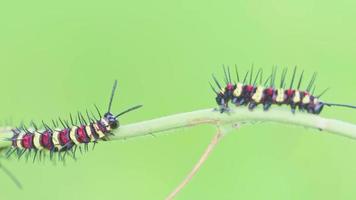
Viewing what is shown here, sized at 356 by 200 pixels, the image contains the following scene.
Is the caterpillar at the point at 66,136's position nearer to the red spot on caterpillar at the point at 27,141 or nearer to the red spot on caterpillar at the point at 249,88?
the red spot on caterpillar at the point at 27,141

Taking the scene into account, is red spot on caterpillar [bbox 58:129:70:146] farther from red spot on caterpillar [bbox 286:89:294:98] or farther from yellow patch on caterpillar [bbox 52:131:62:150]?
red spot on caterpillar [bbox 286:89:294:98]

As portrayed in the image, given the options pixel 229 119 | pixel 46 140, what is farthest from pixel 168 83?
pixel 229 119

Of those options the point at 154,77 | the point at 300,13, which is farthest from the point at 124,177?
the point at 300,13

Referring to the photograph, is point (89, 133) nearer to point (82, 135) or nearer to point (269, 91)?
point (82, 135)

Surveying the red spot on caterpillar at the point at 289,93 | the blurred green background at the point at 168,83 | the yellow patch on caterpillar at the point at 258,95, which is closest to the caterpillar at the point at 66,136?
the yellow patch on caterpillar at the point at 258,95

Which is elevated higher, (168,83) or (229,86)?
(229,86)

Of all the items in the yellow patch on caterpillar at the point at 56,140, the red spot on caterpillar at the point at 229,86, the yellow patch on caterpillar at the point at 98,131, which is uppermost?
the red spot on caterpillar at the point at 229,86

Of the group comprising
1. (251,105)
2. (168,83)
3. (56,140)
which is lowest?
(168,83)

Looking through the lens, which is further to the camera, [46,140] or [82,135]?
[46,140]
